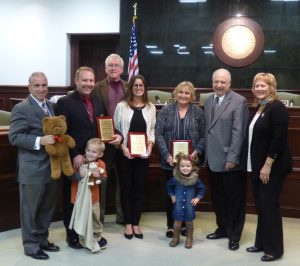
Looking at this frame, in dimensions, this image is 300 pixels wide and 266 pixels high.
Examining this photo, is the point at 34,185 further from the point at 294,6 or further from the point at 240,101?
the point at 294,6

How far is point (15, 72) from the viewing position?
28.2 feet

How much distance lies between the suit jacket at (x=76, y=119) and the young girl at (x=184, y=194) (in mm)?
754

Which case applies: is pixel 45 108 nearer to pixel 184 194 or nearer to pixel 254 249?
pixel 184 194

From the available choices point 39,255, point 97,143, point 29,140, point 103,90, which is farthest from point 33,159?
point 103,90

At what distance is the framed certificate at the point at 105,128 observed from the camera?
2977 mm

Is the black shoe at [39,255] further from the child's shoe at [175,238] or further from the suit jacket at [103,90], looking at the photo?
the suit jacket at [103,90]

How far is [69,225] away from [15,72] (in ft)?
21.5

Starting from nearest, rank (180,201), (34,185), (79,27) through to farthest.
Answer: (34,185)
(180,201)
(79,27)

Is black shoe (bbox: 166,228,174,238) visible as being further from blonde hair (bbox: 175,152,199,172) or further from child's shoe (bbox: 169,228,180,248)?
blonde hair (bbox: 175,152,199,172)

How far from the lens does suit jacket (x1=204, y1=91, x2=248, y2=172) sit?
2928 mm

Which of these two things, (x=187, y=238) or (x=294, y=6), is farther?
(x=294, y=6)

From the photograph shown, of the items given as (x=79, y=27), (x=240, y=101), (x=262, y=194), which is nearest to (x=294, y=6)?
(x=79, y=27)

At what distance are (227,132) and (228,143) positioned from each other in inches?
3.5

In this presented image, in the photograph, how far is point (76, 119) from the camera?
113 inches
